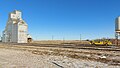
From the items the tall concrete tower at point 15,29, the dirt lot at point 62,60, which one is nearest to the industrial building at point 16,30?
the tall concrete tower at point 15,29

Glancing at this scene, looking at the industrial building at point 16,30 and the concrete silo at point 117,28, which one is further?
the industrial building at point 16,30

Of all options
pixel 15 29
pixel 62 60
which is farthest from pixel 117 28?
pixel 15 29

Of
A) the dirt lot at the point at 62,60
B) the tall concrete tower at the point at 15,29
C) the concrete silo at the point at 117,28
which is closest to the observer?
the dirt lot at the point at 62,60

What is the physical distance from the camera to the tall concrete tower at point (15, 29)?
7519 centimetres

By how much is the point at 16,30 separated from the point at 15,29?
99 centimetres

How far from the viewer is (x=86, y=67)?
10.3 meters

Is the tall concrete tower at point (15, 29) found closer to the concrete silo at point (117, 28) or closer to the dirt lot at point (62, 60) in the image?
the concrete silo at point (117, 28)

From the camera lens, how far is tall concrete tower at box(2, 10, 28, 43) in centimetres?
7519

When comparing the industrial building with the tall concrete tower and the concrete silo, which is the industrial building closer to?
the tall concrete tower

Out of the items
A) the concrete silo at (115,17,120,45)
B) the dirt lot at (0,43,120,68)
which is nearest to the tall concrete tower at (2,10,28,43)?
the concrete silo at (115,17,120,45)

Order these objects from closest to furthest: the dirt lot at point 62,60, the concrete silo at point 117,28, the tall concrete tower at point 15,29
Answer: the dirt lot at point 62,60
the concrete silo at point 117,28
the tall concrete tower at point 15,29

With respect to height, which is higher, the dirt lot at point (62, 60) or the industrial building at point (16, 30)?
the industrial building at point (16, 30)

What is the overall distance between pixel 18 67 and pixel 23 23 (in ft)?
222

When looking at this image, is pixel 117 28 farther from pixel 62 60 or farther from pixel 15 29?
pixel 15 29
